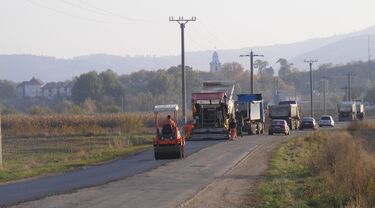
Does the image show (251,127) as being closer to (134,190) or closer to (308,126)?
(308,126)

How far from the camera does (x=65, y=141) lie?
71.7 metres

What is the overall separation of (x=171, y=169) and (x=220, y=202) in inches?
457

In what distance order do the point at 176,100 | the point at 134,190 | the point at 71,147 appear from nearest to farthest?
the point at 134,190
the point at 71,147
the point at 176,100

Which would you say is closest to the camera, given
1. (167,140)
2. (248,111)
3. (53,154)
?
(167,140)

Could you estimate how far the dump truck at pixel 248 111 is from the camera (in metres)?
70.5

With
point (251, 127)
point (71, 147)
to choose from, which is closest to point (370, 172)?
point (71, 147)

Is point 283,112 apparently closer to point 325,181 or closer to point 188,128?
point 188,128

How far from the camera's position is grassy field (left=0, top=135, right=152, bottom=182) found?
122ft

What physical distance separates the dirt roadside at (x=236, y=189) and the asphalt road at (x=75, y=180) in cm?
401


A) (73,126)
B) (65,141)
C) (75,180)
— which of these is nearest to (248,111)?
(65,141)

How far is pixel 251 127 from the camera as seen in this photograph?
72.8 metres

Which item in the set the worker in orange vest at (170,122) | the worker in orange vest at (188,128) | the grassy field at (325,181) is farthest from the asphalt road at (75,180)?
the worker in orange vest at (188,128)

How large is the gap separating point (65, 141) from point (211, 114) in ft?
65.1

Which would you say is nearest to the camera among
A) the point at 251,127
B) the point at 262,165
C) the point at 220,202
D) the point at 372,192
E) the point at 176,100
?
the point at 372,192
